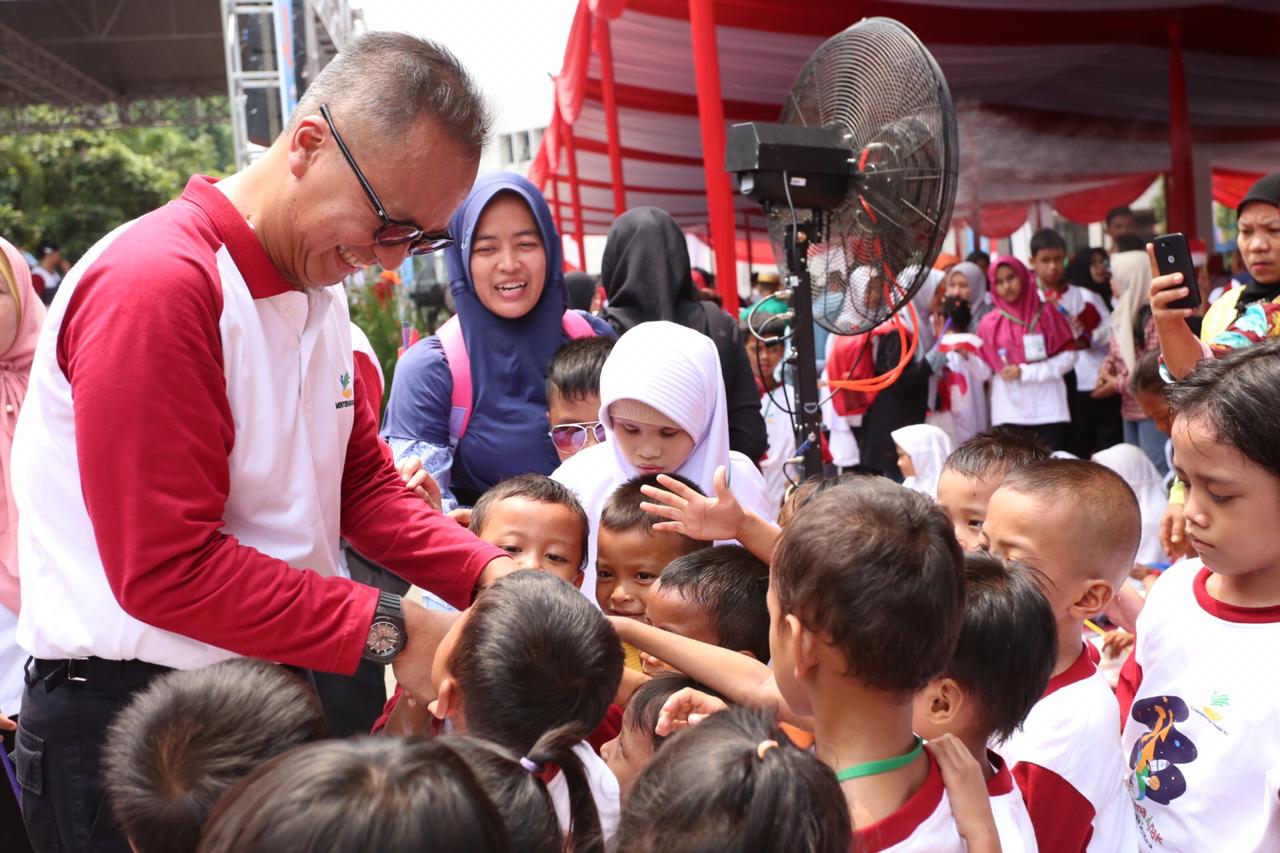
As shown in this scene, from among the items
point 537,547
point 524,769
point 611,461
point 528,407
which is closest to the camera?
point 524,769

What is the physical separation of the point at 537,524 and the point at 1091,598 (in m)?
1.14

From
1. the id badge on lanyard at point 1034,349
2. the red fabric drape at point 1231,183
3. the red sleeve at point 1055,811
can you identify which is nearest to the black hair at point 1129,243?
the id badge on lanyard at point 1034,349

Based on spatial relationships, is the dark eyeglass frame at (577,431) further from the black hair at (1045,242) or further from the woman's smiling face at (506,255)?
the black hair at (1045,242)

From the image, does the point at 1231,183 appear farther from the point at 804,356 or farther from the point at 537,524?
the point at 537,524

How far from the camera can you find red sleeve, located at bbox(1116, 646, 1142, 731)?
87.7 inches

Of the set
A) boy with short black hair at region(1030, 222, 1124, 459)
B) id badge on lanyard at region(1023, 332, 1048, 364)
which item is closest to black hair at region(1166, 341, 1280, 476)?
id badge on lanyard at region(1023, 332, 1048, 364)

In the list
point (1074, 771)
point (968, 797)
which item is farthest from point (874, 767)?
point (1074, 771)

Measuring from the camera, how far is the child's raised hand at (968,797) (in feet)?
5.00

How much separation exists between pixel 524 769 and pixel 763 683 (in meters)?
0.69

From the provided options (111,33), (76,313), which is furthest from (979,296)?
(111,33)

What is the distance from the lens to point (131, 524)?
5.56ft

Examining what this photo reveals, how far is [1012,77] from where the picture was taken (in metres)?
11.4

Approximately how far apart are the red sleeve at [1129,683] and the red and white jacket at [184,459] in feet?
4.41

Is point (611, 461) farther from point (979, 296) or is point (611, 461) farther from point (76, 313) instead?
point (979, 296)
